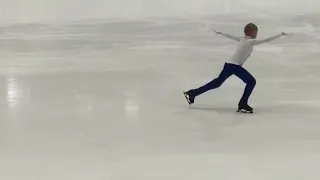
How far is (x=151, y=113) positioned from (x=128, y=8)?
9.39 m

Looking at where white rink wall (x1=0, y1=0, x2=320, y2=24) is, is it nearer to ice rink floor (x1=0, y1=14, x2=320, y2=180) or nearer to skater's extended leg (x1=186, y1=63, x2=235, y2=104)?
ice rink floor (x1=0, y1=14, x2=320, y2=180)

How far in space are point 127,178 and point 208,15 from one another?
9.05 m

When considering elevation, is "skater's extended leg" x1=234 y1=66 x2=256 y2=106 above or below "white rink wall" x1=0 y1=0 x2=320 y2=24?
above

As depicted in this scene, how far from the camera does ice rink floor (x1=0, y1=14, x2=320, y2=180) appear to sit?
118 inches

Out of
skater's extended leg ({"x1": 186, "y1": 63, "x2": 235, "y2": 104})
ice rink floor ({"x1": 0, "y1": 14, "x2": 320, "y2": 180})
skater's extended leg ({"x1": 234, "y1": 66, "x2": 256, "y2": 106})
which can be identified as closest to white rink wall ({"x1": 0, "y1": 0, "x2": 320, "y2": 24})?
ice rink floor ({"x1": 0, "y1": 14, "x2": 320, "y2": 180})

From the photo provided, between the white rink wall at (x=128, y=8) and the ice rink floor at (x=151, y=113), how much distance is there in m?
3.42

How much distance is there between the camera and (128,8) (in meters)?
13.5

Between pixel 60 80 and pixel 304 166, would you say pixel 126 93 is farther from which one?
pixel 304 166

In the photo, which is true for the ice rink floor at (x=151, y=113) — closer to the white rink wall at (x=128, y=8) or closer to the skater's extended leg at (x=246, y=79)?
the skater's extended leg at (x=246, y=79)

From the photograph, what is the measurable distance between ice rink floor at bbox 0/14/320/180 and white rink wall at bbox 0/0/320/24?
3.42 meters

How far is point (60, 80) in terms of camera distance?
578 centimetres

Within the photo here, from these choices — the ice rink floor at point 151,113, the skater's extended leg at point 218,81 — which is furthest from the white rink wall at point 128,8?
the skater's extended leg at point 218,81

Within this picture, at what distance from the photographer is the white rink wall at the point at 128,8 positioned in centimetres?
1213

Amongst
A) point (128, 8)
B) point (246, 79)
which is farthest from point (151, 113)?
point (128, 8)
